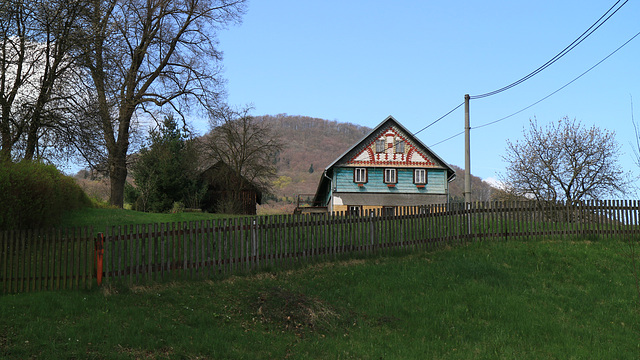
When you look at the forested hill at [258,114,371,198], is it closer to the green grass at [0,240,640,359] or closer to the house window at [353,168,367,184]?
the house window at [353,168,367,184]

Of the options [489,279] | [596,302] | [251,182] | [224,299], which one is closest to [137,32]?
[251,182]

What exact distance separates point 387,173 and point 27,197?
93.3 ft

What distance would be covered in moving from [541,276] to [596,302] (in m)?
1.67

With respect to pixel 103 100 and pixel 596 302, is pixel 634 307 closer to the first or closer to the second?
pixel 596 302

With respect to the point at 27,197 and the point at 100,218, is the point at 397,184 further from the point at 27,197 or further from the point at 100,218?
the point at 27,197

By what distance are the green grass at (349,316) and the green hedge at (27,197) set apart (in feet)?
9.80

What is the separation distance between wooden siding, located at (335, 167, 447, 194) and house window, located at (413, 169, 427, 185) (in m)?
0.25

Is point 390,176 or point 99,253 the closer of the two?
point 99,253

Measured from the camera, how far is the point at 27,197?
13.1 m

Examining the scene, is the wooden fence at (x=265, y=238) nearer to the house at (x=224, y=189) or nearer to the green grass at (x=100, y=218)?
the green grass at (x=100, y=218)

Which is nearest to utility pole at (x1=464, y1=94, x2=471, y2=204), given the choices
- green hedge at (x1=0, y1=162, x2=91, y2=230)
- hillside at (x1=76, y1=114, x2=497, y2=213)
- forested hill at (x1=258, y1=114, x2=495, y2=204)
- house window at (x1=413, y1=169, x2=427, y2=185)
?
green hedge at (x1=0, y1=162, x2=91, y2=230)

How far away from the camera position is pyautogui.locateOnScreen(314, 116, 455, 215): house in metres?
37.9

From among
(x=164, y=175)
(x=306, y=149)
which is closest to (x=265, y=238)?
(x=164, y=175)

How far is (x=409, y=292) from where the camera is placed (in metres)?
12.0
